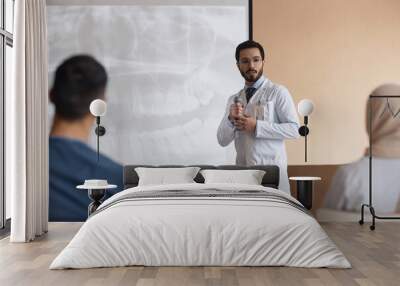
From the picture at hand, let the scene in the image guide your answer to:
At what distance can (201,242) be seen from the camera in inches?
196

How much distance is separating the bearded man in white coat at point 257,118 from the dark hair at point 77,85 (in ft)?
5.39

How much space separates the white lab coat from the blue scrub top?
146cm

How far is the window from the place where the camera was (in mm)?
7176

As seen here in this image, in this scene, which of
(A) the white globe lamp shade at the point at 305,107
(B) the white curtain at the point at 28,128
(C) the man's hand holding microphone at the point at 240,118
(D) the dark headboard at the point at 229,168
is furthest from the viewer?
(C) the man's hand holding microphone at the point at 240,118

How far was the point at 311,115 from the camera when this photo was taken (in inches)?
314

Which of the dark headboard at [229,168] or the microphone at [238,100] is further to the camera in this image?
the microphone at [238,100]

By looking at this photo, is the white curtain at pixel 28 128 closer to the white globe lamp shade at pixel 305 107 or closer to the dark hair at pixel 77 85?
the dark hair at pixel 77 85

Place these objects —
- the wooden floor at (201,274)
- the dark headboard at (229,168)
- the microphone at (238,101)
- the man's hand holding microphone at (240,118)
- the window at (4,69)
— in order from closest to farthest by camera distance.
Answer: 1. the wooden floor at (201,274)
2. the window at (4,69)
3. the dark headboard at (229,168)
4. the man's hand holding microphone at (240,118)
5. the microphone at (238,101)

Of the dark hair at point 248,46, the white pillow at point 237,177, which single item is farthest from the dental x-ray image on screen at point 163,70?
the white pillow at point 237,177

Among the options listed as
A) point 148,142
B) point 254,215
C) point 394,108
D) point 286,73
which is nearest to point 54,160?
point 148,142

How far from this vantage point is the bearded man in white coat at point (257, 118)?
25.5 feet

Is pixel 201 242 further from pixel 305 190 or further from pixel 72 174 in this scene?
pixel 72 174

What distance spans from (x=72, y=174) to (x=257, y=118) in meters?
2.40

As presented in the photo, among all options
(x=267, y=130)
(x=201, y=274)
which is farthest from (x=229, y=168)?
(x=201, y=274)
